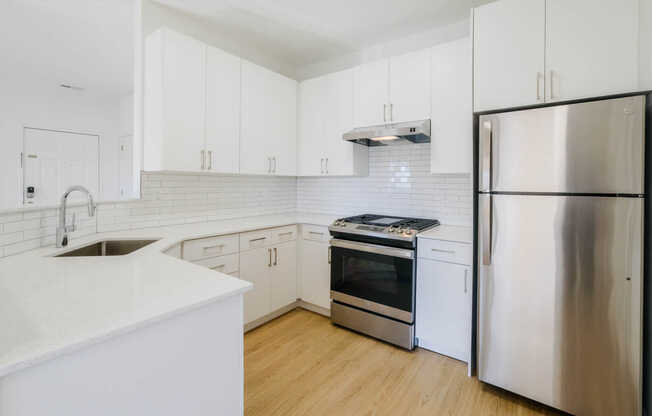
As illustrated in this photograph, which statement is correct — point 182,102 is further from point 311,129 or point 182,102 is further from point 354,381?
point 354,381

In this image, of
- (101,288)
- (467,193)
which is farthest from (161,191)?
(467,193)

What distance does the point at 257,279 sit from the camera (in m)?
2.63

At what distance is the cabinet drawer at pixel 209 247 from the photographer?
2.13 meters

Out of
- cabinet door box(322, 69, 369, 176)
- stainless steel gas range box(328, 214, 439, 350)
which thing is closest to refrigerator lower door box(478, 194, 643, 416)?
stainless steel gas range box(328, 214, 439, 350)

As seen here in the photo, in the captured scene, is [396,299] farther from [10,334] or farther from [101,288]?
[10,334]

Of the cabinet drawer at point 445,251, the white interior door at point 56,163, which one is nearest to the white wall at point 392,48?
the cabinet drawer at point 445,251

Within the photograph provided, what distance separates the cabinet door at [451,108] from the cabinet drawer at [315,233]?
1.08 meters

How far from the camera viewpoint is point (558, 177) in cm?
160

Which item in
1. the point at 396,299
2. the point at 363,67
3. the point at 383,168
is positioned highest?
the point at 363,67

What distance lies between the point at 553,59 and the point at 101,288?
2395mm

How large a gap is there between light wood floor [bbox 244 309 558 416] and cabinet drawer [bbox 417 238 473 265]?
74 centimetres

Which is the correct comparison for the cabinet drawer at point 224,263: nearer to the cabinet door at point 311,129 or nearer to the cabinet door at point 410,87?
the cabinet door at point 311,129

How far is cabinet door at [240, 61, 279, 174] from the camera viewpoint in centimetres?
272

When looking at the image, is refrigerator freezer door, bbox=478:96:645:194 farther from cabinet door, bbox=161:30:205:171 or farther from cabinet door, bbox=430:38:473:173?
cabinet door, bbox=161:30:205:171
